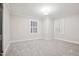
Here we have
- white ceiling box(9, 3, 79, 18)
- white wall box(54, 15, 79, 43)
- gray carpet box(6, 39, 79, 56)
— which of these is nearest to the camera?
gray carpet box(6, 39, 79, 56)

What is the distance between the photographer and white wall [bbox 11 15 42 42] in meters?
5.62

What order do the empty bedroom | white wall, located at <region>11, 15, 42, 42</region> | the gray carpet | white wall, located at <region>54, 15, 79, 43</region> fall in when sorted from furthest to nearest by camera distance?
white wall, located at <region>11, 15, 42, 42</region> → white wall, located at <region>54, 15, 79, 43</region> → the empty bedroom → the gray carpet

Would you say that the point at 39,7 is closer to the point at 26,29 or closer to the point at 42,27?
the point at 26,29

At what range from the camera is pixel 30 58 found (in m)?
1.15

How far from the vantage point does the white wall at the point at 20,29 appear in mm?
5625

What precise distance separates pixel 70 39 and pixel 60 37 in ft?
4.48

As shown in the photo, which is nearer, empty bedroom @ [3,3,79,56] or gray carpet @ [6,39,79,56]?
gray carpet @ [6,39,79,56]

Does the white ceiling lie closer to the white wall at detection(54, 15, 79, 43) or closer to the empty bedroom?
the empty bedroom

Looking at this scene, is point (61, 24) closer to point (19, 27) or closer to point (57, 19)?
point (57, 19)

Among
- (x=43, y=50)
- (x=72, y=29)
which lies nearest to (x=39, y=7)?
(x=43, y=50)

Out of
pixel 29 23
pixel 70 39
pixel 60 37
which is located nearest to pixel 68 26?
pixel 70 39

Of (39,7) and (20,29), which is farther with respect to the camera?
(20,29)

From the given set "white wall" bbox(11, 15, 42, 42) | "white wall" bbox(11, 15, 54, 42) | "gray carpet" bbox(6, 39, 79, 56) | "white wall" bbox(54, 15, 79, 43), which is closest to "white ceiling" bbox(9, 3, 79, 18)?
"white wall" bbox(54, 15, 79, 43)

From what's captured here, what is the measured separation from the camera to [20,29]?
6.00 meters
